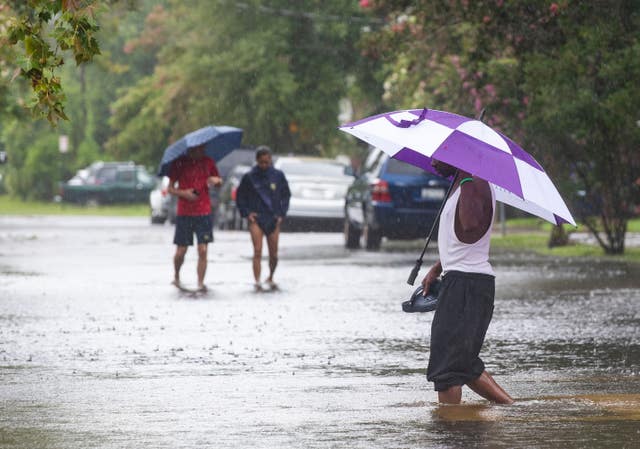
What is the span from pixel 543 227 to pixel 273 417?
26434mm

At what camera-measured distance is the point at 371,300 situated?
16031 mm

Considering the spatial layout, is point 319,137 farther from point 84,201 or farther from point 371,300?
point 371,300

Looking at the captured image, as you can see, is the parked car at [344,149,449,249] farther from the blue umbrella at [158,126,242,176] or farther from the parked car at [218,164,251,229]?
the parked car at [218,164,251,229]

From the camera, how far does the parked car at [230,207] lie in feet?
112

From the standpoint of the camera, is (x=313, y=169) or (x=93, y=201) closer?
(x=313, y=169)

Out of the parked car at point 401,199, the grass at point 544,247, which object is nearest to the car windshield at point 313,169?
the grass at point 544,247

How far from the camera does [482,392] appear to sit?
866 centimetres

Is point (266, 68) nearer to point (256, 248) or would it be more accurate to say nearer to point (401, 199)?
point (401, 199)

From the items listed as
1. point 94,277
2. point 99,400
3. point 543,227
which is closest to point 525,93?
point 94,277

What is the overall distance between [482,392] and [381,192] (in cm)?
1673

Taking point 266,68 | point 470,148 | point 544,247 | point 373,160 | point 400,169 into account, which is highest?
point 266,68

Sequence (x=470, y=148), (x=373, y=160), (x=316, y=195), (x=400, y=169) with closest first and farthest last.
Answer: (x=470, y=148), (x=400, y=169), (x=373, y=160), (x=316, y=195)

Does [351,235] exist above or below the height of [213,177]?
below

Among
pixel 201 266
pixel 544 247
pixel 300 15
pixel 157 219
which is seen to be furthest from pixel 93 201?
pixel 201 266
